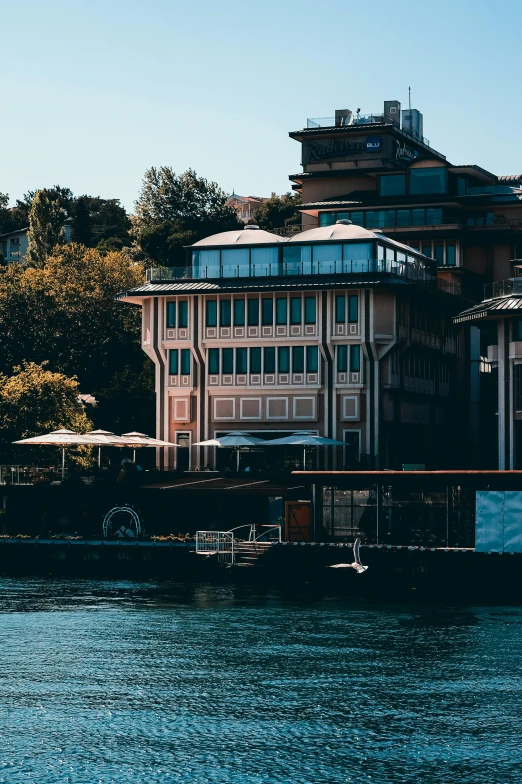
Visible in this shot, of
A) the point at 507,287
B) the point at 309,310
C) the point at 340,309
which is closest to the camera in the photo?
the point at 507,287

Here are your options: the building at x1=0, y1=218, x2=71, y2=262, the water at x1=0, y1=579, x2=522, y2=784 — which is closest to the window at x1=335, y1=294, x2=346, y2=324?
the water at x1=0, y1=579, x2=522, y2=784

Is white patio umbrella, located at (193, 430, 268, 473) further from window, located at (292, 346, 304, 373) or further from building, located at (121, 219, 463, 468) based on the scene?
window, located at (292, 346, 304, 373)

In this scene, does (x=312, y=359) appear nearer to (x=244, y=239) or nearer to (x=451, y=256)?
(x=244, y=239)

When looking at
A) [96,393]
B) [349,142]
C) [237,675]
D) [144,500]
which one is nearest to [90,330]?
[96,393]

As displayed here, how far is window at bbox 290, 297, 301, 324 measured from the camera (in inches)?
A: 3575

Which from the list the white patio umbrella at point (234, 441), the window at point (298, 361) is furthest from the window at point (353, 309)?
the white patio umbrella at point (234, 441)

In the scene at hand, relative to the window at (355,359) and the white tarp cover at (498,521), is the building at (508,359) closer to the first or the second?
the window at (355,359)

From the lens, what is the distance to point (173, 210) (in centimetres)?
14138

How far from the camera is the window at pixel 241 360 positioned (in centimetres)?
9169

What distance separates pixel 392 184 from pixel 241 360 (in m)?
25.3

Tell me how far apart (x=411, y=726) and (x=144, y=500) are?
42916 mm

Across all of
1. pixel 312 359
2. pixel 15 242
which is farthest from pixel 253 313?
pixel 15 242

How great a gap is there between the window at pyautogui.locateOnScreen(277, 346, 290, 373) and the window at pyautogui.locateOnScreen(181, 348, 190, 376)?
632cm

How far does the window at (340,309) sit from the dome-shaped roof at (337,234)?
3859 mm
